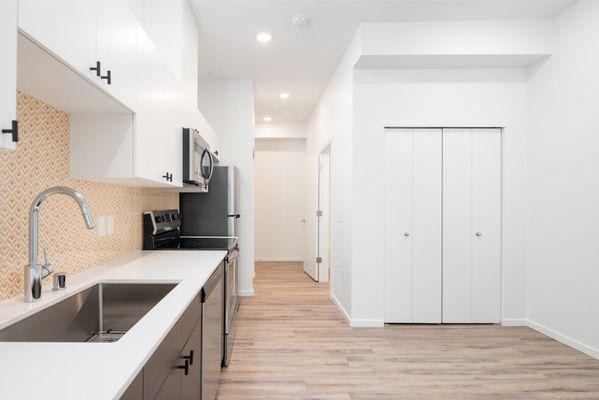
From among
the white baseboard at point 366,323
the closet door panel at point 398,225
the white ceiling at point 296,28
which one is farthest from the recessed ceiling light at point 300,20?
the white baseboard at point 366,323

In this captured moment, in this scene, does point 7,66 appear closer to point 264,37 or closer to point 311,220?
point 264,37

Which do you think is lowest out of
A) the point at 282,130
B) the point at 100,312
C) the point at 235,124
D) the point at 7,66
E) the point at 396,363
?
the point at 396,363

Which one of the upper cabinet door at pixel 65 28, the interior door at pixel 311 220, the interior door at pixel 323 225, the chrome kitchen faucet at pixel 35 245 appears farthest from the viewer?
the interior door at pixel 311 220

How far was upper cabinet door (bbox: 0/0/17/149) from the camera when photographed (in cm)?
75

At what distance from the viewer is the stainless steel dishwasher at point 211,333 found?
169cm

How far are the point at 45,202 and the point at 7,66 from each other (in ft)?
2.90

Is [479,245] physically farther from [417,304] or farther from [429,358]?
[429,358]

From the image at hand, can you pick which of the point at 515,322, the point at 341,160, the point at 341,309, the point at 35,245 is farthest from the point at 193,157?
the point at 515,322

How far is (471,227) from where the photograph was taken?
344 centimetres

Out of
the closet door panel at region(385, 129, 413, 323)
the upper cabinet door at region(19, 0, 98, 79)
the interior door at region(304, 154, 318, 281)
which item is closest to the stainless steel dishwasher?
the upper cabinet door at region(19, 0, 98, 79)

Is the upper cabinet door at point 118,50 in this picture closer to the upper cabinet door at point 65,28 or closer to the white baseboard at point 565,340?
the upper cabinet door at point 65,28

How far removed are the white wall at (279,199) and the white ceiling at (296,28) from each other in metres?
2.78

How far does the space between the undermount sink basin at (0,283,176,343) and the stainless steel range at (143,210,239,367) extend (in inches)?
34.6

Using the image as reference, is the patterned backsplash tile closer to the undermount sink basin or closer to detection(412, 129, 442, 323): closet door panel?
the undermount sink basin
